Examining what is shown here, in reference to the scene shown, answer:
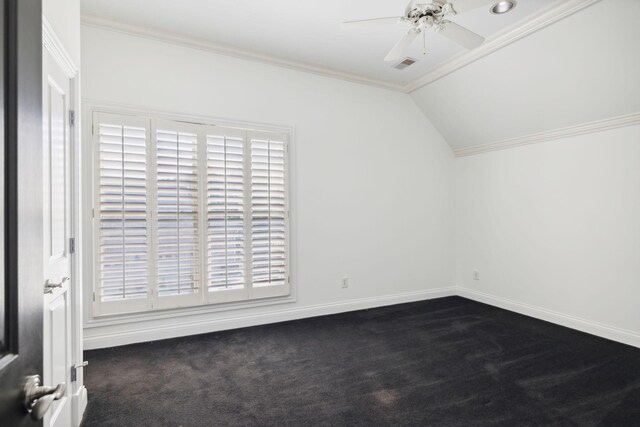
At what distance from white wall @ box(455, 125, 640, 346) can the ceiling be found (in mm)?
1611

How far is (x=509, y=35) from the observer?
3270mm

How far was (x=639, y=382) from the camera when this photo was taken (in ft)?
8.41

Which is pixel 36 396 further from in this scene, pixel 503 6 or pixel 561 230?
pixel 561 230

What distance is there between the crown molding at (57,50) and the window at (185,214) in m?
1.27

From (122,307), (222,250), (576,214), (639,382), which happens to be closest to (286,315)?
(222,250)

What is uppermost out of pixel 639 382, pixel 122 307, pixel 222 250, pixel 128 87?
pixel 128 87

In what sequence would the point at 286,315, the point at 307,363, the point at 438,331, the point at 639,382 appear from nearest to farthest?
the point at 639,382 → the point at 307,363 → the point at 438,331 → the point at 286,315

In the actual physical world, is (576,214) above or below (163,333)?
above

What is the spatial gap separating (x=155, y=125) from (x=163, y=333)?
203 centimetres

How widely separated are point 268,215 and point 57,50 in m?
2.38

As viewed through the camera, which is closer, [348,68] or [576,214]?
[576,214]

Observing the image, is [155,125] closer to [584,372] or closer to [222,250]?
[222,250]

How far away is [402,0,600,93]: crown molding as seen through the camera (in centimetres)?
284

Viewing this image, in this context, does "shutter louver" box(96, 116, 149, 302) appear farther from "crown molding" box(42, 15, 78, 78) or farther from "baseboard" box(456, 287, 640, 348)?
"baseboard" box(456, 287, 640, 348)
